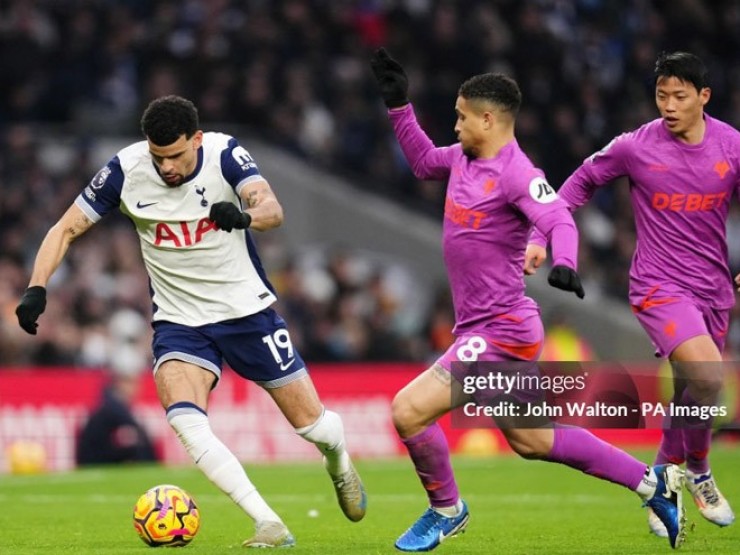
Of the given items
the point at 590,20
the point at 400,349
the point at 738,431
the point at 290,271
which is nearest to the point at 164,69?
the point at 290,271

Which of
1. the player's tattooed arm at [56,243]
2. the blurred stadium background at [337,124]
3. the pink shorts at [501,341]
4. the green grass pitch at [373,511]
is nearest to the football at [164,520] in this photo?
the green grass pitch at [373,511]

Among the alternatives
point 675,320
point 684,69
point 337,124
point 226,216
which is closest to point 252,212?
point 226,216

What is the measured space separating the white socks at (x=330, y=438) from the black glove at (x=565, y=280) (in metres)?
1.92

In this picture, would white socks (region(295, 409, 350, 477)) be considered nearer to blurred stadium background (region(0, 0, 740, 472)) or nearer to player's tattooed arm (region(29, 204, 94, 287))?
player's tattooed arm (region(29, 204, 94, 287))

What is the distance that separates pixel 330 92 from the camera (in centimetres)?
2388

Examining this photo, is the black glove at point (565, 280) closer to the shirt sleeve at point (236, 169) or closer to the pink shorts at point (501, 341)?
the pink shorts at point (501, 341)

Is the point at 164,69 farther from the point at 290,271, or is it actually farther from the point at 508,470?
the point at 508,470

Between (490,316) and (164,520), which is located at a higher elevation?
(490,316)

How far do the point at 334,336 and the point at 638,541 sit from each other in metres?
11.2

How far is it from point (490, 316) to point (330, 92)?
15474 millimetres

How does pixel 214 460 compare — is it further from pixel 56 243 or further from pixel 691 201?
pixel 691 201

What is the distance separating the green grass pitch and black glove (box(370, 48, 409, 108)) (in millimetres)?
2565

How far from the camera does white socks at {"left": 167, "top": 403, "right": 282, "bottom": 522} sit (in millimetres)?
8812

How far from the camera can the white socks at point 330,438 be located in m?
9.34
